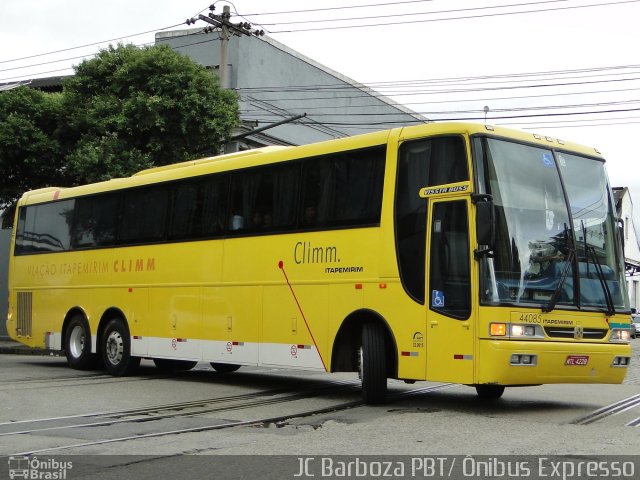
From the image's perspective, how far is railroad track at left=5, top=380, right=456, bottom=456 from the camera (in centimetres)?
902

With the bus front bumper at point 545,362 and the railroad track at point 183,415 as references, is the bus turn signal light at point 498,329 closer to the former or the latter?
the bus front bumper at point 545,362

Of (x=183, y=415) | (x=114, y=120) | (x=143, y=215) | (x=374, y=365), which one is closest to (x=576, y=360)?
(x=374, y=365)

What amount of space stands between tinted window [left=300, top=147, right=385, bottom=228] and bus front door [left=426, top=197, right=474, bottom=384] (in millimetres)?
1101

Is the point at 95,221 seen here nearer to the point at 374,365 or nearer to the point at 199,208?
the point at 199,208

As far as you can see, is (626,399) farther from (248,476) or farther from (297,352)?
(248,476)

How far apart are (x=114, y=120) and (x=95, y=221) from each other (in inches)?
302

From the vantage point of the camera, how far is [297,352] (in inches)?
498

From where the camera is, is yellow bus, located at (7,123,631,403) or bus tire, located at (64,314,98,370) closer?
yellow bus, located at (7,123,631,403)

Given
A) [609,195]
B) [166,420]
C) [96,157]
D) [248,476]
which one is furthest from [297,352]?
[96,157]

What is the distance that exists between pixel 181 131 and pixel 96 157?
2.57 meters

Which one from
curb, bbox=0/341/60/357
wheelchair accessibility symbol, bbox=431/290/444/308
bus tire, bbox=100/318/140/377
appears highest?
wheelchair accessibility symbol, bbox=431/290/444/308

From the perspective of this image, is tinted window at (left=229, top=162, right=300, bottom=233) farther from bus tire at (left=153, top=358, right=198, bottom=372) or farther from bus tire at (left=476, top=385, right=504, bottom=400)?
bus tire at (left=153, top=358, right=198, bottom=372)

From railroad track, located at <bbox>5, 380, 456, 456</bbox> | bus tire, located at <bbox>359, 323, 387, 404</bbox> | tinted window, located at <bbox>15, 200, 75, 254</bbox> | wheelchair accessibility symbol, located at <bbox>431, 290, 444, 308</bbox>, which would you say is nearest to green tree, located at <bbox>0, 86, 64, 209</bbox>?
tinted window, located at <bbox>15, 200, 75, 254</bbox>

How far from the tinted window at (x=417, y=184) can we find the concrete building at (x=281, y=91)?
20066 millimetres
